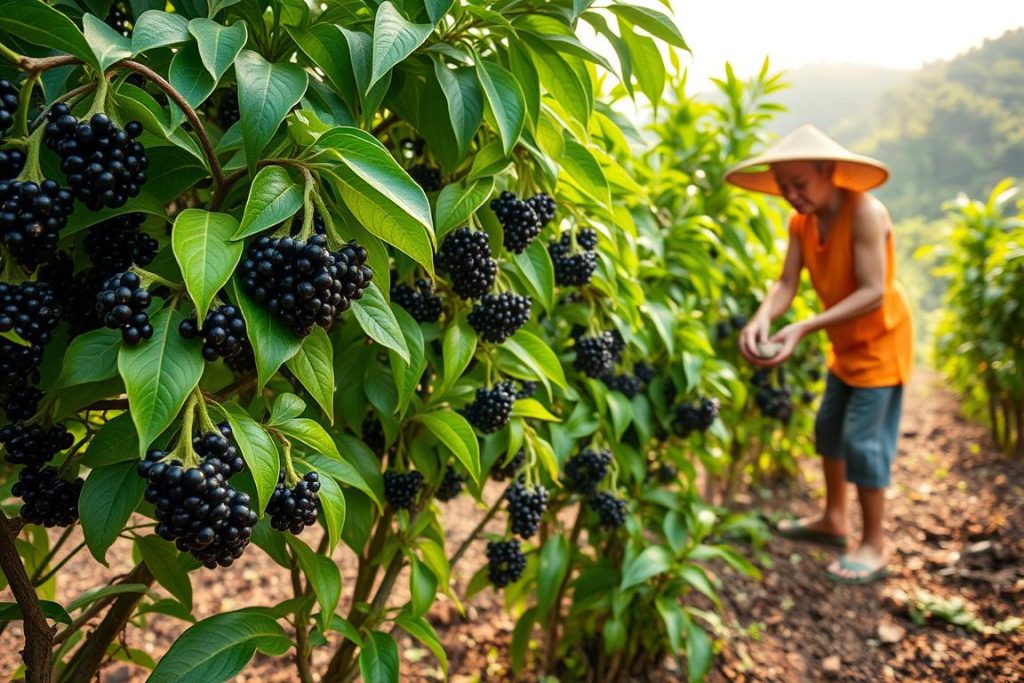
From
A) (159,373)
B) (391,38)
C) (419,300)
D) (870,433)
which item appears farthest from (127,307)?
(870,433)

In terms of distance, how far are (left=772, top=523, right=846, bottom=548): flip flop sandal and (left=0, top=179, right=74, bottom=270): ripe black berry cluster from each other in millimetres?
4052

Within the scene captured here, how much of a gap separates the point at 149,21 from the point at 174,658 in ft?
3.56

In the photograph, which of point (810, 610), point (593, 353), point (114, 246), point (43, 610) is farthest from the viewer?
point (810, 610)

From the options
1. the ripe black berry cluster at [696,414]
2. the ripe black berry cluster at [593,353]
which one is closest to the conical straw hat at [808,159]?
the ripe black berry cluster at [696,414]

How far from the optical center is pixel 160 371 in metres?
0.81

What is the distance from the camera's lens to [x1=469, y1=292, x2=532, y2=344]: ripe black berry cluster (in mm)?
1329

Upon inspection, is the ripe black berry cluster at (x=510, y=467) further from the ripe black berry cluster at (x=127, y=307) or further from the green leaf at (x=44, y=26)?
the green leaf at (x=44, y=26)

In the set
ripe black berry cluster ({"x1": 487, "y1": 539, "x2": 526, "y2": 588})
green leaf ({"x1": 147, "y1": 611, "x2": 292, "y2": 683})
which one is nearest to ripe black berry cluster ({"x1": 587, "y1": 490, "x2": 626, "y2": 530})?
ripe black berry cluster ({"x1": 487, "y1": 539, "x2": 526, "y2": 588})

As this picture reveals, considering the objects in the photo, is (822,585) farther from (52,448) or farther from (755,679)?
(52,448)

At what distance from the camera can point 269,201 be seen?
0.86 meters

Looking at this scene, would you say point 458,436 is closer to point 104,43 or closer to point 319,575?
point 319,575

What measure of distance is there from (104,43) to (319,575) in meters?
1.00

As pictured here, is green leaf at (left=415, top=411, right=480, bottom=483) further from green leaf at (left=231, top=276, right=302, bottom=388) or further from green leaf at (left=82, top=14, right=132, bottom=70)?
green leaf at (left=82, top=14, right=132, bottom=70)

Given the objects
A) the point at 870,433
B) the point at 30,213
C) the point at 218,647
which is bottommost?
the point at 870,433
